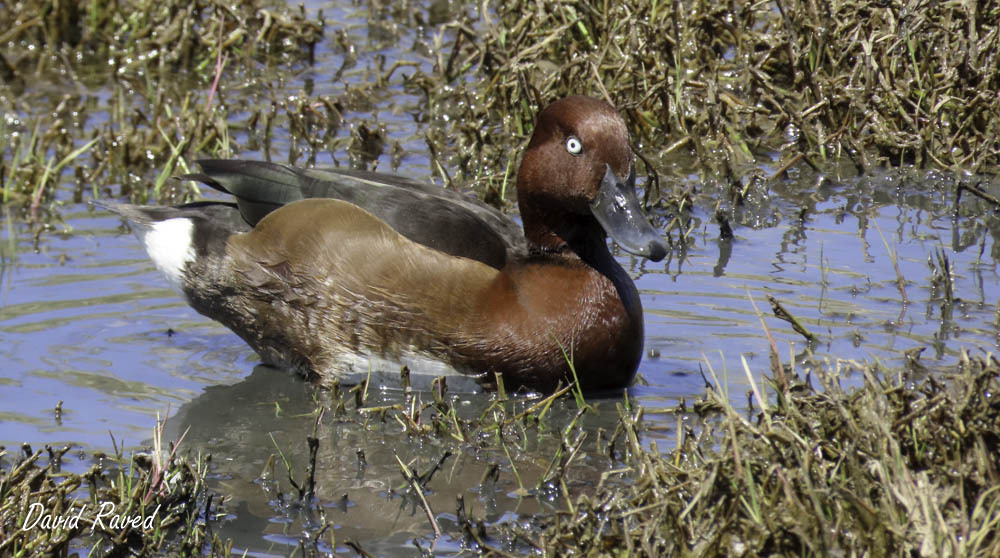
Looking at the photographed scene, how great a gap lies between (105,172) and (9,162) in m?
0.51

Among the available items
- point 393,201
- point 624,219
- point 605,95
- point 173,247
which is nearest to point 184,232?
point 173,247

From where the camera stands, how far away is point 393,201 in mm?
5301

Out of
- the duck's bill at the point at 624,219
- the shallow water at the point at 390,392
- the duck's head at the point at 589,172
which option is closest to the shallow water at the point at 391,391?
the shallow water at the point at 390,392

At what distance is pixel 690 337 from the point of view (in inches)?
218

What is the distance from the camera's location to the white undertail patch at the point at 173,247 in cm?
568

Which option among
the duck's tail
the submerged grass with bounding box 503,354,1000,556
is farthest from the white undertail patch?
the submerged grass with bounding box 503,354,1000,556

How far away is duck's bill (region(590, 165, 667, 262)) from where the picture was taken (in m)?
5.04

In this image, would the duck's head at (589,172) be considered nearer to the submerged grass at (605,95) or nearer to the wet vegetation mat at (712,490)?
the wet vegetation mat at (712,490)

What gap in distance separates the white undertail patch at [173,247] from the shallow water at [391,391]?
0.88 feet

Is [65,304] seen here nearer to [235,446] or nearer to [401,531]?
[235,446]

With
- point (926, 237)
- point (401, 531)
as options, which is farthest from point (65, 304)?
point (926, 237)

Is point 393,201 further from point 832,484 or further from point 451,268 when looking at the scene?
point 832,484

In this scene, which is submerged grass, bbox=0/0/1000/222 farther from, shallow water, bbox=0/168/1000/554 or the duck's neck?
the duck's neck

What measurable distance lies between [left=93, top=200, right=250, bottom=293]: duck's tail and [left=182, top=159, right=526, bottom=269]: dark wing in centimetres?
12
